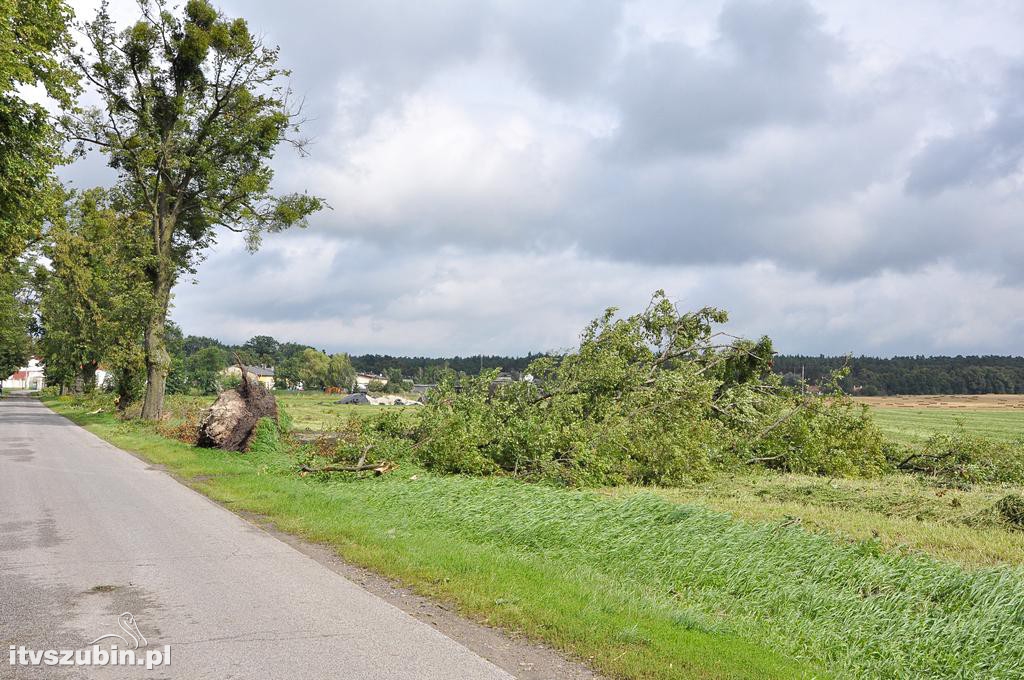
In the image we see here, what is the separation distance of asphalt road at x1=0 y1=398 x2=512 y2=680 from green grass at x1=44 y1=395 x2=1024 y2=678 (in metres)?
0.76

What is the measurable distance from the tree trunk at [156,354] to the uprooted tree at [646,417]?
57.7 ft

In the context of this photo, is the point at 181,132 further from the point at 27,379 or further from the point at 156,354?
the point at 27,379

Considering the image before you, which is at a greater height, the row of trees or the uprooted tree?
the row of trees

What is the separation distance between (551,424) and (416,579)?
7.64 meters

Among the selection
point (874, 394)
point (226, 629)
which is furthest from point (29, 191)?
point (874, 394)

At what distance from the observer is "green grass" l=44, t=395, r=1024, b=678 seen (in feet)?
16.0

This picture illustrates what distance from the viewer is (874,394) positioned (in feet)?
250

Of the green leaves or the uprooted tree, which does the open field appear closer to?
the uprooted tree

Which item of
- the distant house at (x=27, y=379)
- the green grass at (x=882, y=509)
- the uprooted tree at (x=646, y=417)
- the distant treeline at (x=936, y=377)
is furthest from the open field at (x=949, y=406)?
the distant house at (x=27, y=379)

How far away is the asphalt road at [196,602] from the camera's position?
180 inches

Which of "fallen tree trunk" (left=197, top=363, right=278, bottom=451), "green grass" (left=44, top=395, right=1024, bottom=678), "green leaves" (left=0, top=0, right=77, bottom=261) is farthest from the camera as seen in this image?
"fallen tree trunk" (left=197, top=363, right=278, bottom=451)

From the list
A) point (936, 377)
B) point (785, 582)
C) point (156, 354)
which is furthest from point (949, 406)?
point (785, 582)

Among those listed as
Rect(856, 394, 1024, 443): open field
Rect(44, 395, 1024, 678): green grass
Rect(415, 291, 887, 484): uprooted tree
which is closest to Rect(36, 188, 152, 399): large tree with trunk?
Rect(415, 291, 887, 484): uprooted tree

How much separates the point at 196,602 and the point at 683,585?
14.0 ft
